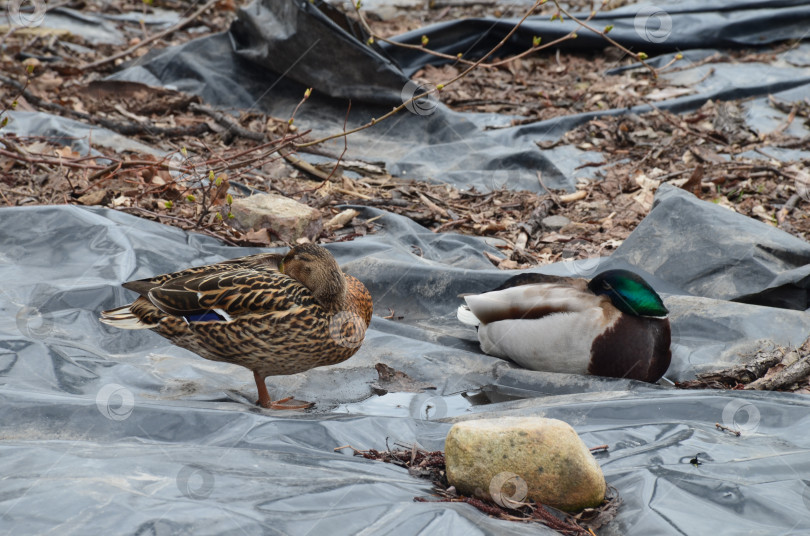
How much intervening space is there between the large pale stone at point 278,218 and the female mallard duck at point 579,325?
4.36 feet

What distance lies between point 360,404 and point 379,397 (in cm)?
10

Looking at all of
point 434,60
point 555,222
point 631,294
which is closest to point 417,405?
point 631,294

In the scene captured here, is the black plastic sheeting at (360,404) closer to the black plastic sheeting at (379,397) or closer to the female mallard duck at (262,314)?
the black plastic sheeting at (379,397)

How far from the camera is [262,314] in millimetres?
3445

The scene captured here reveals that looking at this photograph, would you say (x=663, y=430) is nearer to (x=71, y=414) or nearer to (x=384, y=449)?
(x=384, y=449)

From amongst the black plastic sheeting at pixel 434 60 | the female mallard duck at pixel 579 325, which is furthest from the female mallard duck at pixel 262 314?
the black plastic sheeting at pixel 434 60

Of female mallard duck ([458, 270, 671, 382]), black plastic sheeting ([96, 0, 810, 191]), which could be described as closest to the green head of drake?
female mallard duck ([458, 270, 671, 382])

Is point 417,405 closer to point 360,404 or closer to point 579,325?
point 360,404

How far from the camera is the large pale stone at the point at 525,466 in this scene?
97.4 inches

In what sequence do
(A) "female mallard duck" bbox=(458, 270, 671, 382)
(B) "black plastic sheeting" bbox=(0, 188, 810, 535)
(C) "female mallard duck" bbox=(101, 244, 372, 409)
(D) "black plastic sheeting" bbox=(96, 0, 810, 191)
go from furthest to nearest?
(D) "black plastic sheeting" bbox=(96, 0, 810, 191)
(A) "female mallard duck" bbox=(458, 270, 671, 382)
(C) "female mallard duck" bbox=(101, 244, 372, 409)
(B) "black plastic sheeting" bbox=(0, 188, 810, 535)

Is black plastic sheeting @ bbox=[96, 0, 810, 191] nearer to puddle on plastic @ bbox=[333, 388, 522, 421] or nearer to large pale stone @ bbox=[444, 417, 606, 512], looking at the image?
puddle on plastic @ bbox=[333, 388, 522, 421]

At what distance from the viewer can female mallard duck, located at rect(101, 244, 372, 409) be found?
135 inches

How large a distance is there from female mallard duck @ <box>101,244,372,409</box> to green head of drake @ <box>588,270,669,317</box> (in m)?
1.35

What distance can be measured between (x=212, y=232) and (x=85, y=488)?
3.04 meters
